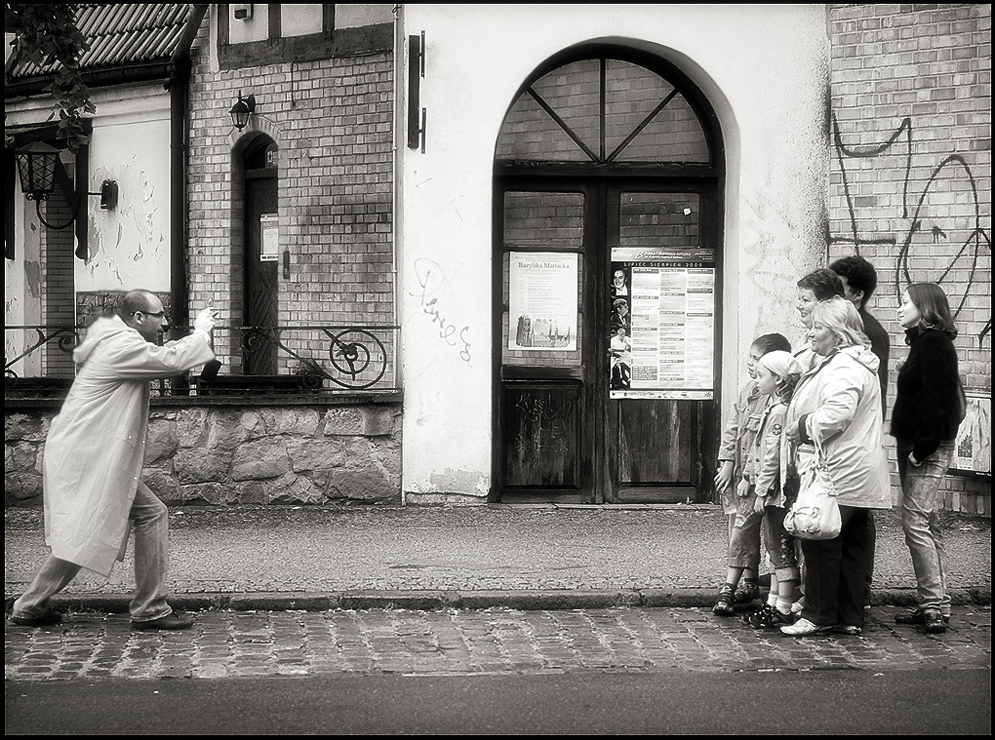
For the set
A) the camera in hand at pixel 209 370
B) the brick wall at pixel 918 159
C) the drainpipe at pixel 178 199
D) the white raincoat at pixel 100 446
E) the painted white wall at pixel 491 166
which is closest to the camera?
the white raincoat at pixel 100 446

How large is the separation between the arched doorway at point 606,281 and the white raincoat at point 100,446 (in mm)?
4347

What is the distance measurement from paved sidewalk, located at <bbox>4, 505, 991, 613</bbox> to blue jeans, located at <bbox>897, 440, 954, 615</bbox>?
0.62 metres

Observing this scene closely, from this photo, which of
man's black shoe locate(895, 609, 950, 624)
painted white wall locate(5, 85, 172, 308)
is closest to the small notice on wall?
man's black shoe locate(895, 609, 950, 624)

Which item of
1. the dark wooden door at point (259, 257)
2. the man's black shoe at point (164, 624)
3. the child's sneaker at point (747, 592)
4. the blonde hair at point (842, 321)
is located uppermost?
the dark wooden door at point (259, 257)

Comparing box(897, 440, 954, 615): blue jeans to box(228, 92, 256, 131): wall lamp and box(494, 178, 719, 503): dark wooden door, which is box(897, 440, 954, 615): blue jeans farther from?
box(228, 92, 256, 131): wall lamp

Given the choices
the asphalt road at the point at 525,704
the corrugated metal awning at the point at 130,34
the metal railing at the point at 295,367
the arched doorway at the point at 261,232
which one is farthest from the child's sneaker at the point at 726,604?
the corrugated metal awning at the point at 130,34

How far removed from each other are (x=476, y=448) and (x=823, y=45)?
4329 millimetres

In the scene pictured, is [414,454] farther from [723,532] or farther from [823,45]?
[823,45]

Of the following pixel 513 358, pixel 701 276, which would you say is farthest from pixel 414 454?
pixel 701 276

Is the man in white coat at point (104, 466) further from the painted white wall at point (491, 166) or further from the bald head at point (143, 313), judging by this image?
the painted white wall at point (491, 166)

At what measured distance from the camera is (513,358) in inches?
423

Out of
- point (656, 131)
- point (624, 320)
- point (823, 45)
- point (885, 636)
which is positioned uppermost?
point (823, 45)

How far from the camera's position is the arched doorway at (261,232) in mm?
13531

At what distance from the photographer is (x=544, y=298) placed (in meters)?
10.7
